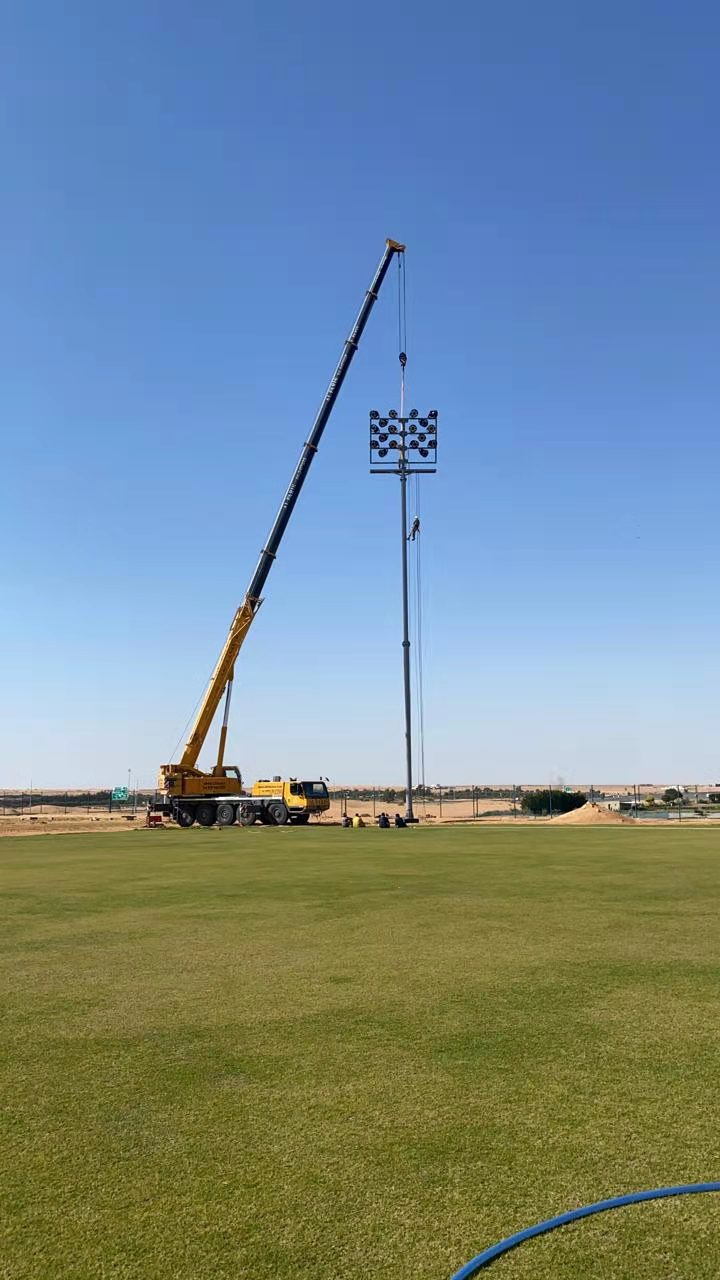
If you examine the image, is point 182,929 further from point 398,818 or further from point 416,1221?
point 398,818

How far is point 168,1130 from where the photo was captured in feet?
16.0

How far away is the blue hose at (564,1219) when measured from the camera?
351 centimetres

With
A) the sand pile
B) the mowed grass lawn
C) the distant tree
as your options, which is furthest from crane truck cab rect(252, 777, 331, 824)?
the mowed grass lawn

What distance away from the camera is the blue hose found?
3512 mm

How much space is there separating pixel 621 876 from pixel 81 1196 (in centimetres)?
1528

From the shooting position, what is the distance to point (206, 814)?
156ft

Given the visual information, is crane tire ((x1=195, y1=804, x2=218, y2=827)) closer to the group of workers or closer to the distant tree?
the group of workers

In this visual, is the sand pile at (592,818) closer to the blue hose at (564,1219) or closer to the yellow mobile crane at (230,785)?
the yellow mobile crane at (230,785)

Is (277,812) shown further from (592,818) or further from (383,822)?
(592,818)

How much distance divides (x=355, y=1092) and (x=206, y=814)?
1720 inches

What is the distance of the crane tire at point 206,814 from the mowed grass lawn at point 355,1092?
35.8 m

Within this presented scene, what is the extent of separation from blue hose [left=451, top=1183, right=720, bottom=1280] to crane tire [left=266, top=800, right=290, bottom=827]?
42499 millimetres

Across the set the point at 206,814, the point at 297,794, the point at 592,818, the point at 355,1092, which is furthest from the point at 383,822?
the point at 355,1092

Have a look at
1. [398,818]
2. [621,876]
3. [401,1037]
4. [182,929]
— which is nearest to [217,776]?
[398,818]
